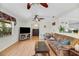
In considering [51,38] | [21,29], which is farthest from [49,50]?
[21,29]

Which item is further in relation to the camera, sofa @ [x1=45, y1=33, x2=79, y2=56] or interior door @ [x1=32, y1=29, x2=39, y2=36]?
interior door @ [x1=32, y1=29, x2=39, y2=36]

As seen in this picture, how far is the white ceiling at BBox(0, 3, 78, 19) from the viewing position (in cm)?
218

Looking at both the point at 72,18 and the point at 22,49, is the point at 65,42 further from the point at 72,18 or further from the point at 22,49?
the point at 22,49

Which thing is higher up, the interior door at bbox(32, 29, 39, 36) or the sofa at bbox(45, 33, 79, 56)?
the interior door at bbox(32, 29, 39, 36)

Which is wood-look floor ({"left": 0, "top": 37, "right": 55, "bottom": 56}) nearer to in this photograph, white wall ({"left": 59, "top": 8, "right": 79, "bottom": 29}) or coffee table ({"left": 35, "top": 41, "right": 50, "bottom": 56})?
coffee table ({"left": 35, "top": 41, "right": 50, "bottom": 56})

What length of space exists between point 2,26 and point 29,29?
54 cm

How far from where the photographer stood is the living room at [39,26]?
2.16m

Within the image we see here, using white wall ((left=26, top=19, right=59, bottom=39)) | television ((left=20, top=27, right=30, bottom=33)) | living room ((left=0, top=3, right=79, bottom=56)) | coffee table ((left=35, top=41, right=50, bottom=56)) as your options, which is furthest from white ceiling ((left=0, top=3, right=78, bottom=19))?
coffee table ((left=35, top=41, right=50, bottom=56))

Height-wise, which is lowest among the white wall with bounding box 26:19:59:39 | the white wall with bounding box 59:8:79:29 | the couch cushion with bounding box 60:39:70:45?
the couch cushion with bounding box 60:39:70:45

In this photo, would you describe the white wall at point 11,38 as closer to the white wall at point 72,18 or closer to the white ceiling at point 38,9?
the white ceiling at point 38,9

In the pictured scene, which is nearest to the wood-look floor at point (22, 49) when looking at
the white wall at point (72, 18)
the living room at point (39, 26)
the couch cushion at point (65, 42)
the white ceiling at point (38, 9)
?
the living room at point (39, 26)

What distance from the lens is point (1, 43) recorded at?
7.03 feet

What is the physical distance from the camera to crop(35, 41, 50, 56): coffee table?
7.25 ft

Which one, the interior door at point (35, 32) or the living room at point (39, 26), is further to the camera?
the interior door at point (35, 32)
